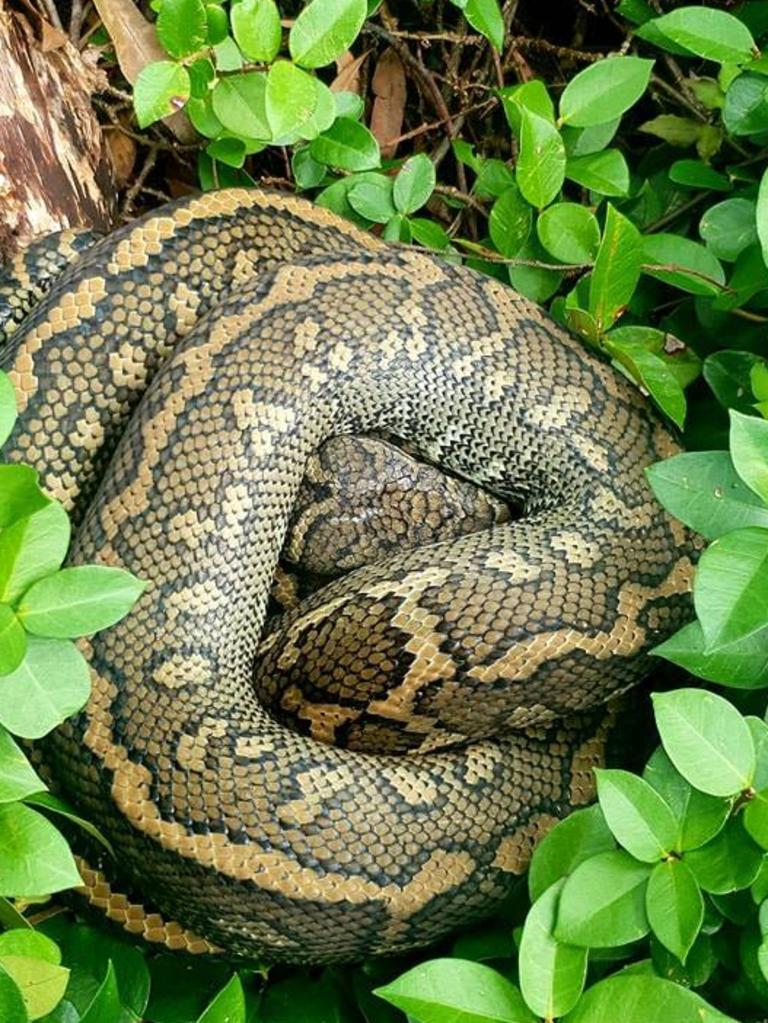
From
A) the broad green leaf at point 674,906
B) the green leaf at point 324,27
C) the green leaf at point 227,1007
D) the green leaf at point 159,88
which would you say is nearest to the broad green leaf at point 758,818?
the broad green leaf at point 674,906

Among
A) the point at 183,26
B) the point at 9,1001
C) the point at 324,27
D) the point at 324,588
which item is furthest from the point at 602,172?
the point at 9,1001

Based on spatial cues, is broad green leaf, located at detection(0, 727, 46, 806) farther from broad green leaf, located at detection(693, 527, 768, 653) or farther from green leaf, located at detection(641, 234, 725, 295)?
green leaf, located at detection(641, 234, 725, 295)

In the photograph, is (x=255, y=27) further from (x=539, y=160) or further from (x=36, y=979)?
(x=36, y=979)

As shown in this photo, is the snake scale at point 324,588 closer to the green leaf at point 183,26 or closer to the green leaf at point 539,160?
the green leaf at point 539,160

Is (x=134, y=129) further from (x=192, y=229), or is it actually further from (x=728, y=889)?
(x=728, y=889)

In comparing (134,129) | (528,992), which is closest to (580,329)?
(134,129)
